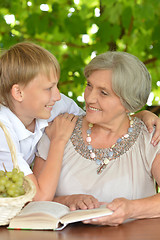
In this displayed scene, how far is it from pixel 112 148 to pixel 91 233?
0.75 metres

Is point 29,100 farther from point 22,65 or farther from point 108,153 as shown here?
point 108,153

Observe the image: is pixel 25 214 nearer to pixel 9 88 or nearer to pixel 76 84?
pixel 9 88

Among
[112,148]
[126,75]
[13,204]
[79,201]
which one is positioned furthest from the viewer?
[112,148]

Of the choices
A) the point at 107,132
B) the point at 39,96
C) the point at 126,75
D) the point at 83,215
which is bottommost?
the point at 107,132

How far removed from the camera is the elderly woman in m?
2.14

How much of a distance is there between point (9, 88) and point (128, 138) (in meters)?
0.69

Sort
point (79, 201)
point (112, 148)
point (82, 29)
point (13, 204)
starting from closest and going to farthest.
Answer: point (13, 204) < point (79, 201) < point (112, 148) < point (82, 29)

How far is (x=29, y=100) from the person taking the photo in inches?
85.9

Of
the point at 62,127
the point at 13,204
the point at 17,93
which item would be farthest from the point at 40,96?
the point at 13,204

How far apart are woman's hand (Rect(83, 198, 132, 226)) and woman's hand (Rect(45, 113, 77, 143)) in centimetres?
65

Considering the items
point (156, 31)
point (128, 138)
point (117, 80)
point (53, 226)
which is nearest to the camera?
point (53, 226)

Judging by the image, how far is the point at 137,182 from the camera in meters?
2.18

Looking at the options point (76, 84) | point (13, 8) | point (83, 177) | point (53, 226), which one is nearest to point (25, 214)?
point (53, 226)

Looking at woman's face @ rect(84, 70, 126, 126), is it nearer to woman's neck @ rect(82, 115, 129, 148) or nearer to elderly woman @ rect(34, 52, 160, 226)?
elderly woman @ rect(34, 52, 160, 226)
